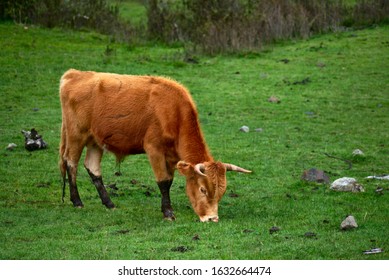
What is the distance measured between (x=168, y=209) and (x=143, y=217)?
40cm

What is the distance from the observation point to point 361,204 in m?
12.1

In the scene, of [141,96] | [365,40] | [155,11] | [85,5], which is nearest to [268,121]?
[141,96]

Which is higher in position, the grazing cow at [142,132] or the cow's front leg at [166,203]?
the grazing cow at [142,132]

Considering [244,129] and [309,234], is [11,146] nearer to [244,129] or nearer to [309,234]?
[244,129]

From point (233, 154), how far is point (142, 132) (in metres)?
4.63

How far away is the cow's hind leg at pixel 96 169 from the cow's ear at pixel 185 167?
1640mm

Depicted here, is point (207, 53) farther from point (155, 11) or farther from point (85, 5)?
point (85, 5)

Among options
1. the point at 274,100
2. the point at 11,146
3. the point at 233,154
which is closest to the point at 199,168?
the point at 233,154

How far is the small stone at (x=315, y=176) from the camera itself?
1392cm

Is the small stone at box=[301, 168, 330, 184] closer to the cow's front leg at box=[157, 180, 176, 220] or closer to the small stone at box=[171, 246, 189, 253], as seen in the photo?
the cow's front leg at box=[157, 180, 176, 220]

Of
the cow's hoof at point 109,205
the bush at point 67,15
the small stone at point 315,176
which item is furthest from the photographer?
the bush at point 67,15

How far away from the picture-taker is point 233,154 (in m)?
16.6

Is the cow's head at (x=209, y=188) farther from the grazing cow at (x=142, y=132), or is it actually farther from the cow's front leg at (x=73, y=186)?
the cow's front leg at (x=73, y=186)

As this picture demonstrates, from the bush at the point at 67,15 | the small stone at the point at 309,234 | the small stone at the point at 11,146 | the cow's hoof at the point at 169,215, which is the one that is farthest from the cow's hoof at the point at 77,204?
the bush at the point at 67,15
